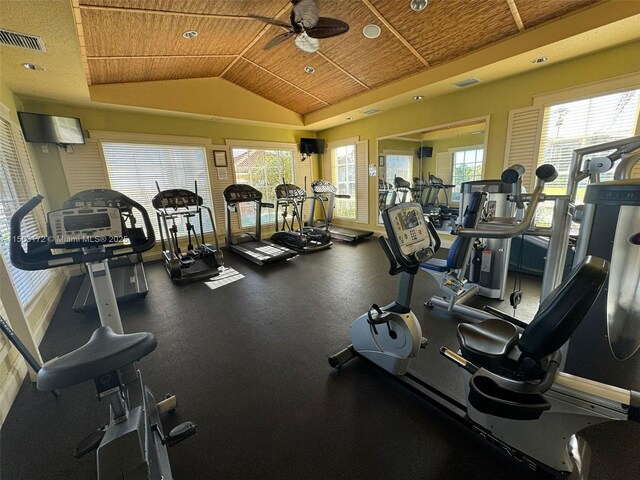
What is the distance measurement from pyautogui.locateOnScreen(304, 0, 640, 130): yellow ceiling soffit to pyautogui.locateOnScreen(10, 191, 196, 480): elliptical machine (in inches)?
181

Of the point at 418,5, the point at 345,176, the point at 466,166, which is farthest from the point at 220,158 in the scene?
the point at 466,166

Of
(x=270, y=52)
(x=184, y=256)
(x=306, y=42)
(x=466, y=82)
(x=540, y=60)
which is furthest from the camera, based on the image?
(x=184, y=256)

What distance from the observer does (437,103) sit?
5008mm

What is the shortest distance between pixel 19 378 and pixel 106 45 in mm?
3875

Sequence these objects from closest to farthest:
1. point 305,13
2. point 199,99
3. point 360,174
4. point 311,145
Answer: point 305,13 → point 199,99 → point 360,174 → point 311,145

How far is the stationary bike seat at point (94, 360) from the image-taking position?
0.93 metres

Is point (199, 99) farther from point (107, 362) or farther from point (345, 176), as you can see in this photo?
point (107, 362)

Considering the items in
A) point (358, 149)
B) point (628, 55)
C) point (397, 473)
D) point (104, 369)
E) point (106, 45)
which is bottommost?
point (397, 473)

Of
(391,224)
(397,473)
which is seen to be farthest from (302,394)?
(391,224)

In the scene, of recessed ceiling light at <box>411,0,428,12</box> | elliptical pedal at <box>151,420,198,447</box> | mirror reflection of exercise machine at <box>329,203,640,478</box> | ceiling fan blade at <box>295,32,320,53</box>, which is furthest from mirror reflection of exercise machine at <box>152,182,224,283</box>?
recessed ceiling light at <box>411,0,428,12</box>

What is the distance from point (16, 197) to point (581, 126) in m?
7.40

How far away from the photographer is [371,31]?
3.55m

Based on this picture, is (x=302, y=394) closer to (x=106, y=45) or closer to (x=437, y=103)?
(x=106, y=45)

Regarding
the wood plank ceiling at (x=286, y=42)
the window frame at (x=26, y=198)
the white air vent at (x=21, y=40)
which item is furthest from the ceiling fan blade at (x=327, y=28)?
the window frame at (x=26, y=198)
